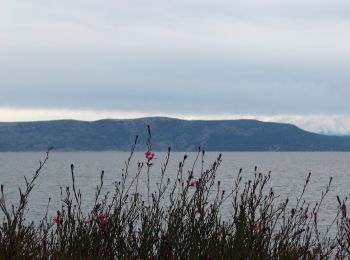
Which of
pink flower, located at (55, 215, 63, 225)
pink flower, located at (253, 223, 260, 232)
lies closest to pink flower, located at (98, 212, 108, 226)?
pink flower, located at (55, 215, 63, 225)

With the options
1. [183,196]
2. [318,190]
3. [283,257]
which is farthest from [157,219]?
[318,190]

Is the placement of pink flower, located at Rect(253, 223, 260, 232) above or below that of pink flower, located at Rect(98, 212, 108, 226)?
below

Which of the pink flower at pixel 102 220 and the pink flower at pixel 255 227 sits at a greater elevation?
the pink flower at pixel 102 220

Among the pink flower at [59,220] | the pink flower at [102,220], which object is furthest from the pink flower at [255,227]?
the pink flower at [59,220]

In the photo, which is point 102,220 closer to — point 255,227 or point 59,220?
point 59,220

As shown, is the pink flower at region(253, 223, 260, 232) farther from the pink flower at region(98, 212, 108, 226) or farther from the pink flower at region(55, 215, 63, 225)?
the pink flower at region(55, 215, 63, 225)

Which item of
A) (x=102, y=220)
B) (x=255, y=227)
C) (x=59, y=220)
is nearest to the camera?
(x=102, y=220)

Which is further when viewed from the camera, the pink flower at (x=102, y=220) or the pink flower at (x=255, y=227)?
the pink flower at (x=255, y=227)

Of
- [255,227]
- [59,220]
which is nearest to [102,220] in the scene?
[59,220]

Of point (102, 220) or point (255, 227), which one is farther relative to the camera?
point (255, 227)

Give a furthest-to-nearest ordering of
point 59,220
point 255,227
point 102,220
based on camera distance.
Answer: point 255,227
point 59,220
point 102,220

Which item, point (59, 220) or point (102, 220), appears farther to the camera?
point (59, 220)

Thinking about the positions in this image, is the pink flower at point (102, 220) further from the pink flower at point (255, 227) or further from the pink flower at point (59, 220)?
the pink flower at point (255, 227)

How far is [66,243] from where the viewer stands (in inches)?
268
